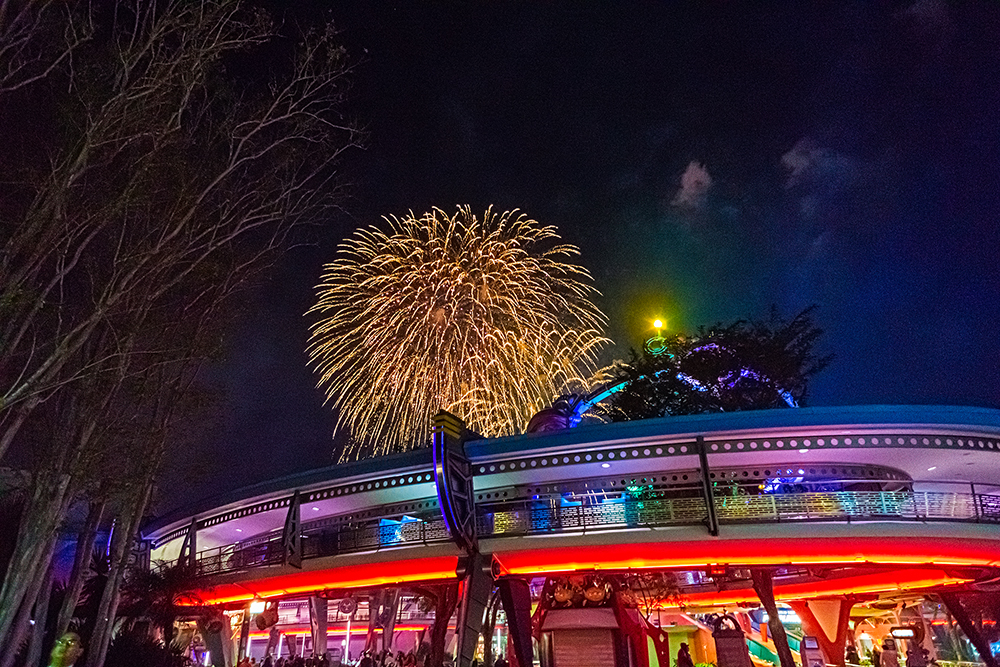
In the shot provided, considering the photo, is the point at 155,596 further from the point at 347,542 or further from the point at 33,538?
the point at 33,538

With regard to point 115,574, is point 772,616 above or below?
below

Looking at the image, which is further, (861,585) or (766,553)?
(861,585)

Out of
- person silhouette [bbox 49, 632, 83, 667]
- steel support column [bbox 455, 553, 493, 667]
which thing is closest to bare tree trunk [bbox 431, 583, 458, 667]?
steel support column [bbox 455, 553, 493, 667]

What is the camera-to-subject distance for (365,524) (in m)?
24.2

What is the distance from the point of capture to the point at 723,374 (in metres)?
36.0

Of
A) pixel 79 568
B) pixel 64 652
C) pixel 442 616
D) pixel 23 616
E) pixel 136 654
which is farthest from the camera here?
pixel 442 616

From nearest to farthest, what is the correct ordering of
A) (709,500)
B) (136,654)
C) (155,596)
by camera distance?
(709,500)
(136,654)
(155,596)

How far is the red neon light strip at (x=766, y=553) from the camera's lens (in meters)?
16.8

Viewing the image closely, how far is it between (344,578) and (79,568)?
7.32 m

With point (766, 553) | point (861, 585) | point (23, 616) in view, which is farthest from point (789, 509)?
point (23, 616)

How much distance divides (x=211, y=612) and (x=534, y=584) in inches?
529

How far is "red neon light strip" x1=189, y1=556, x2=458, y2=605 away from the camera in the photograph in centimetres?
1956

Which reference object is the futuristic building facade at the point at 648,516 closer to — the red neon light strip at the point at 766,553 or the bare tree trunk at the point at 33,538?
the red neon light strip at the point at 766,553

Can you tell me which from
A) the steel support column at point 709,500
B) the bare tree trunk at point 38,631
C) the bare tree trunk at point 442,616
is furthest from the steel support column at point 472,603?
the bare tree trunk at point 38,631
